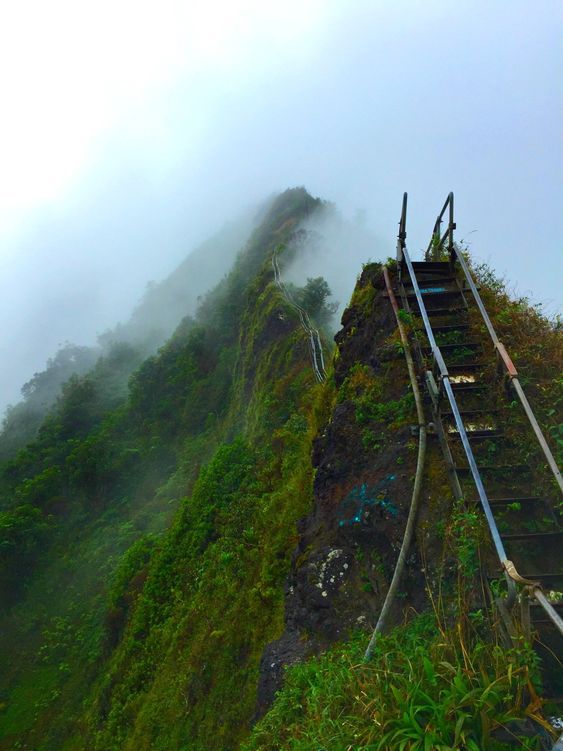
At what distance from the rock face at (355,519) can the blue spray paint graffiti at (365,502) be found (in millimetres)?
12

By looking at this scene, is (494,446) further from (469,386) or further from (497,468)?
(469,386)

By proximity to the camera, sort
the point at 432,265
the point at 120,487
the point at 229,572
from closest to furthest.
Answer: the point at 432,265, the point at 229,572, the point at 120,487

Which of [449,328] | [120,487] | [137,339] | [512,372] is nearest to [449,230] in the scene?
[449,328]

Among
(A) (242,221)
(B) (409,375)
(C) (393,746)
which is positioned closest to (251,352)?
(B) (409,375)

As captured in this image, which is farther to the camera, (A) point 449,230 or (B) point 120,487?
(B) point 120,487

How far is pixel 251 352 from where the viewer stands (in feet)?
77.5

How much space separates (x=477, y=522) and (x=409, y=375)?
7.45 feet

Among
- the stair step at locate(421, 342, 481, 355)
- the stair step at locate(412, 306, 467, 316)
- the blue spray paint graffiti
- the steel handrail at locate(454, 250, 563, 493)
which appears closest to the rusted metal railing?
the steel handrail at locate(454, 250, 563, 493)

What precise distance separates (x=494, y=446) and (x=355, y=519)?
172 cm

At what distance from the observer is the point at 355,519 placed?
5.35 metres

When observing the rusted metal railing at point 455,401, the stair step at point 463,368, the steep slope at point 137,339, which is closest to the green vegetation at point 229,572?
the rusted metal railing at point 455,401

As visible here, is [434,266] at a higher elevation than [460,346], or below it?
higher

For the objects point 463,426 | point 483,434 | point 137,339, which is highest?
point 137,339

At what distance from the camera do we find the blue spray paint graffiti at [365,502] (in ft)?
16.6
